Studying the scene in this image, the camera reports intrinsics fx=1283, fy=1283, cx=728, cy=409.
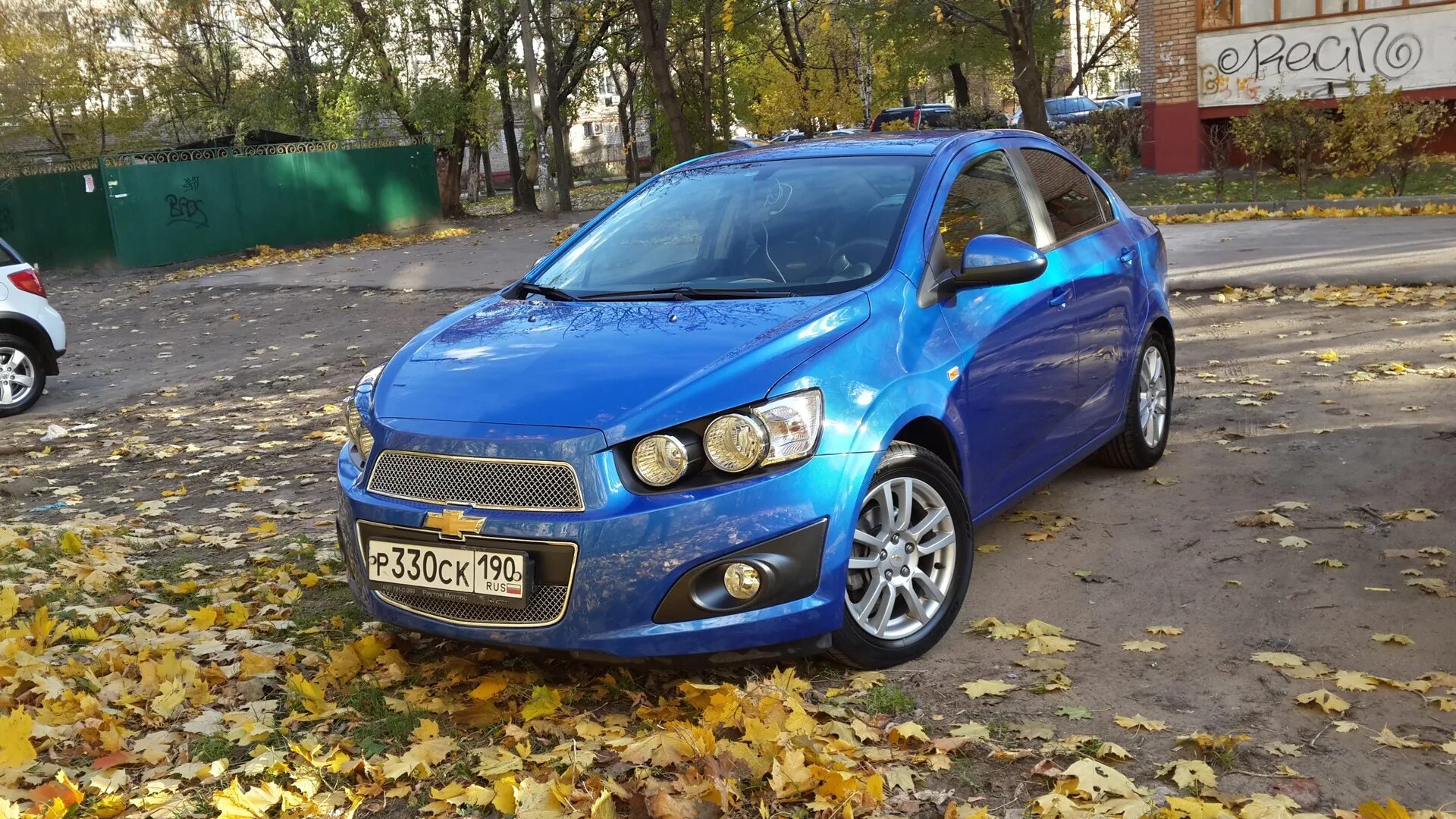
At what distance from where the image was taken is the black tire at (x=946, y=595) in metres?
3.80

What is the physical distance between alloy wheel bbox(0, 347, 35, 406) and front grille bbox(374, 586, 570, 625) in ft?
27.6

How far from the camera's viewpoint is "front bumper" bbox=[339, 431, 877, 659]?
11.4ft

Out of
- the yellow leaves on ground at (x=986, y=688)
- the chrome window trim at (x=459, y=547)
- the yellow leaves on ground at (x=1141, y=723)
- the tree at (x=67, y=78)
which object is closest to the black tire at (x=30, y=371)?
the chrome window trim at (x=459, y=547)

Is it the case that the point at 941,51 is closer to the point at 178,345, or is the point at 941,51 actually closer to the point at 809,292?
the point at 178,345

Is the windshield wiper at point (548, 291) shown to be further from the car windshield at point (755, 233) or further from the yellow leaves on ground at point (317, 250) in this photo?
the yellow leaves on ground at point (317, 250)

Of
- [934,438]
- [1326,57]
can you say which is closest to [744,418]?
[934,438]

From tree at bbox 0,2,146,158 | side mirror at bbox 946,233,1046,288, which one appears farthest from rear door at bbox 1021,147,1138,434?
tree at bbox 0,2,146,158

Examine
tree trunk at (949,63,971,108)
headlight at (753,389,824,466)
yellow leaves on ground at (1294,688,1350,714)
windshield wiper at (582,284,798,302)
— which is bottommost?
yellow leaves on ground at (1294,688,1350,714)

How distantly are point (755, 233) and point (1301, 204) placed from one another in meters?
14.3

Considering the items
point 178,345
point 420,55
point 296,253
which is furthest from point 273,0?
point 178,345

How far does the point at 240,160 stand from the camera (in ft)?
87.7

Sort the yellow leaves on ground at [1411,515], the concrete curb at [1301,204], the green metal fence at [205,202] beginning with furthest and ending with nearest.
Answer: the green metal fence at [205,202]
the concrete curb at [1301,204]
the yellow leaves on ground at [1411,515]

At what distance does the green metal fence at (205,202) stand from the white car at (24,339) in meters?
15.5

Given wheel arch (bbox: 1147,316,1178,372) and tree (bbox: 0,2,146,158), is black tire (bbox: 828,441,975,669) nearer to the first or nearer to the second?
wheel arch (bbox: 1147,316,1178,372)
